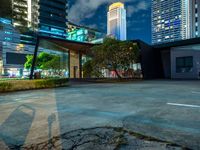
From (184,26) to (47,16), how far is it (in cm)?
7337

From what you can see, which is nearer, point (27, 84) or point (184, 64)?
point (27, 84)

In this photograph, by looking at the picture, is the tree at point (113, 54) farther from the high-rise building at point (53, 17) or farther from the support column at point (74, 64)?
the high-rise building at point (53, 17)

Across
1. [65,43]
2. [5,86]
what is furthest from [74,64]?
[5,86]

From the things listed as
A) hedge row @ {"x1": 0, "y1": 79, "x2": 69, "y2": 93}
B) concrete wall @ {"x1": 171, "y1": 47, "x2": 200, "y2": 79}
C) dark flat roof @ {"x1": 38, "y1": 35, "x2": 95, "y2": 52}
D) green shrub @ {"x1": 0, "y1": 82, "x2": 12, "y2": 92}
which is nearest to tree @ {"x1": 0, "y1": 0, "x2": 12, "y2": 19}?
green shrub @ {"x1": 0, "y1": 82, "x2": 12, "y2": 92}

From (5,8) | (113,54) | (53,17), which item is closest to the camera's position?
(5,8)

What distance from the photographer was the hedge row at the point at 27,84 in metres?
16.2

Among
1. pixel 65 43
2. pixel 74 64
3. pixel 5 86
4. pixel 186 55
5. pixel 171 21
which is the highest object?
pixel 171 21

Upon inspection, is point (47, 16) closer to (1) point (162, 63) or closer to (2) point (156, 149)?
(1) point (162, 63)

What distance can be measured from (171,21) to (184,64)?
102m

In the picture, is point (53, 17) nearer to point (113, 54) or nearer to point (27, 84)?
point (113, 54)

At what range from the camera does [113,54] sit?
25.9m

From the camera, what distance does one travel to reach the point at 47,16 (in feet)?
363

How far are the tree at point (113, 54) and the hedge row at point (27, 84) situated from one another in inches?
279

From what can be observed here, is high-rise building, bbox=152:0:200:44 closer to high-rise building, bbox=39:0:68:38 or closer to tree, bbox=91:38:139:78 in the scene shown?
high-rise building, bbox=39:0:68:38
